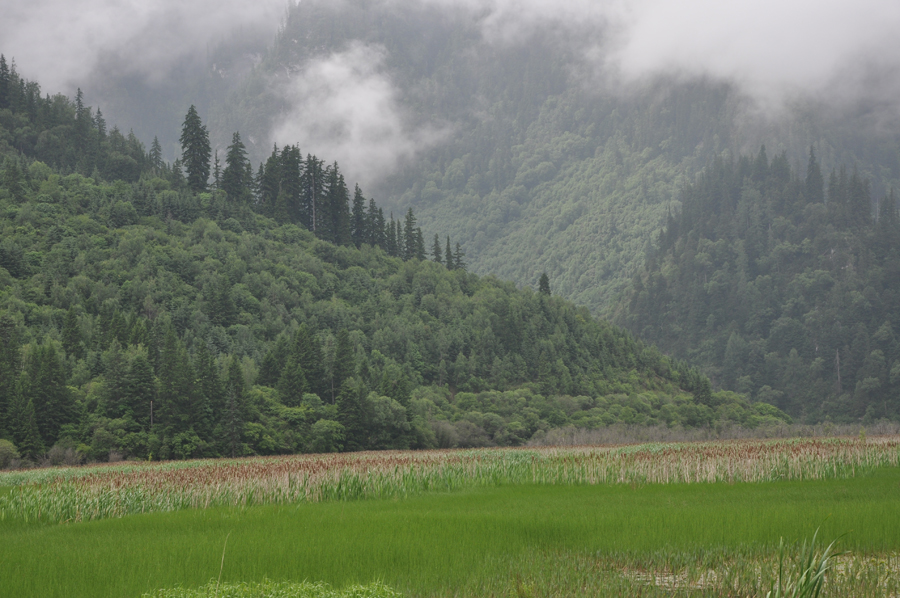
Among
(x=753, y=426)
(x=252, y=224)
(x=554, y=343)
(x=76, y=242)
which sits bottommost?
(x=753, y=426)

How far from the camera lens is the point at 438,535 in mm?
17438

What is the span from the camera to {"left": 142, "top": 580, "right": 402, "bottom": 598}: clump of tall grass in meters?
11.3

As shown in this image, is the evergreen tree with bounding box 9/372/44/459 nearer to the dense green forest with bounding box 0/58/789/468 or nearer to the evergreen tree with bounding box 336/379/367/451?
the dense green forest with bounding box 0/58/789/468

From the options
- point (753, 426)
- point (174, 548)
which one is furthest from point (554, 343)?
point (174, 548)

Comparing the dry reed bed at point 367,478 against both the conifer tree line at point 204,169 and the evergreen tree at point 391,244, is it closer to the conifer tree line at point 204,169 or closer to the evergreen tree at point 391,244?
the conifer tree line at point 204,169

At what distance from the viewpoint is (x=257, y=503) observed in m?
26.3

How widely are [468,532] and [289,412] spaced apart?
208 ft

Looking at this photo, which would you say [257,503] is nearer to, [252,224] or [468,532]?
[468,532]

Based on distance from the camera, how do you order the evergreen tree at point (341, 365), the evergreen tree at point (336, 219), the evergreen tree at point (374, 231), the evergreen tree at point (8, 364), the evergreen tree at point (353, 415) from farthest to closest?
the evergreen tree at point (374, 231) → the evergreen tree at point (336, 219) → the evergreen tree at point (341, 365) → the evergreen tree at point (353, 415) → the evergreen tree at point (8, 364)

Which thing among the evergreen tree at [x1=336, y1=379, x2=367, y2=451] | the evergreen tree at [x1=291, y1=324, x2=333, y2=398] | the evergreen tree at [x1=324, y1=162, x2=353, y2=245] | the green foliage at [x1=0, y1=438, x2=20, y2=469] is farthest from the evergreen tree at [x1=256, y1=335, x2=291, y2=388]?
the evergreen tree at [x1=324, y1=162, x2=353, y2=245]

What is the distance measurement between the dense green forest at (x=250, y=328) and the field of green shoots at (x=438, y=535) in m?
45.1

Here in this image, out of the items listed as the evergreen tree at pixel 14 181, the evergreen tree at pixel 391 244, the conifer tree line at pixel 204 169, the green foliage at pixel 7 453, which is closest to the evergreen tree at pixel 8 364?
the green foliage at pixel 7 453

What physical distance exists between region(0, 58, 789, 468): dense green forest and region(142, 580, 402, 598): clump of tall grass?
59.7 meters

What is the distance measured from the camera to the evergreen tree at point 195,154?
6063 inches
